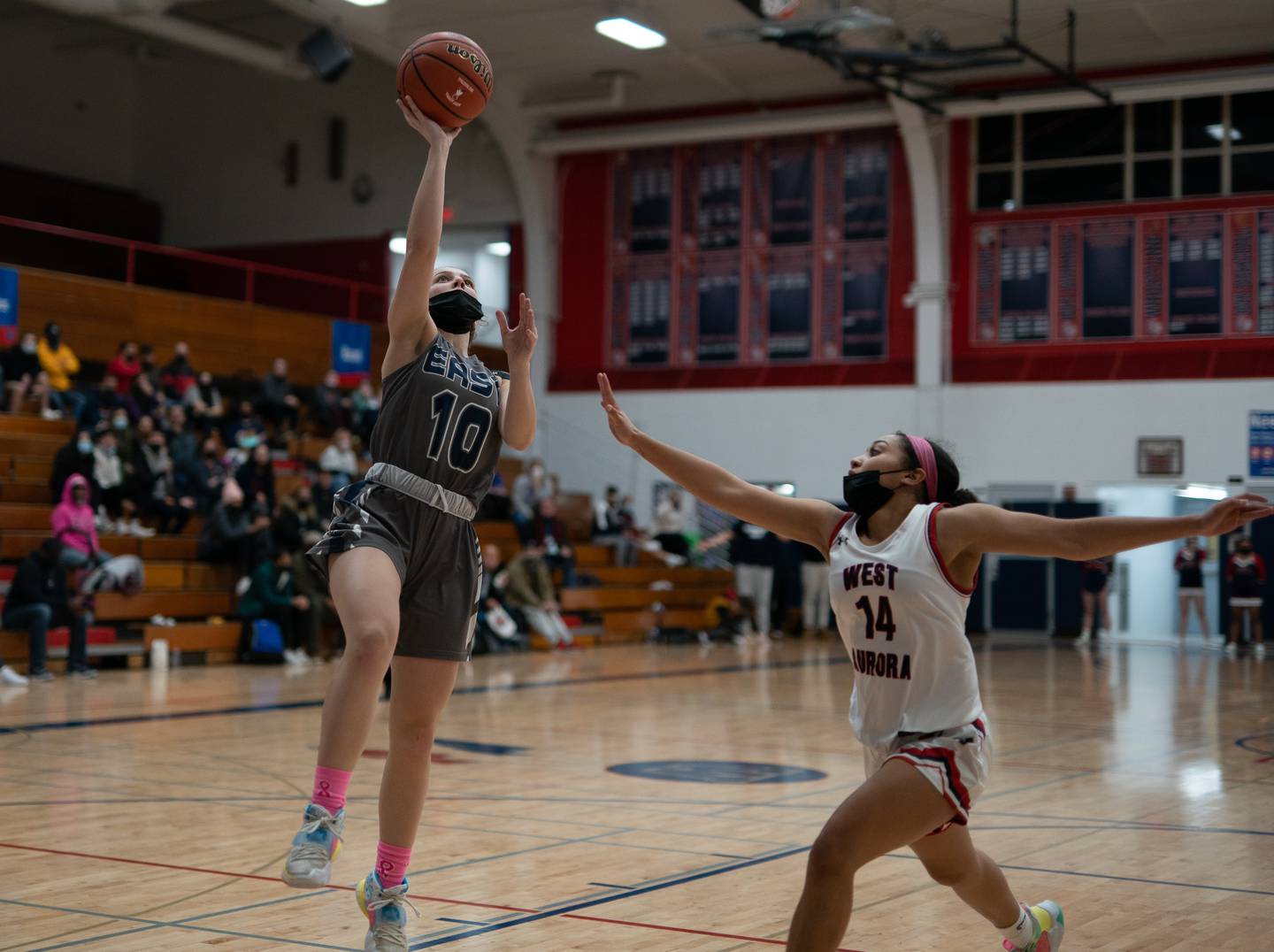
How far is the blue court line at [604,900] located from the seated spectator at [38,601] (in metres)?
9.26

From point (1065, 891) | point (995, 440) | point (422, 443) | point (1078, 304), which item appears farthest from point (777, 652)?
point (422, 443)

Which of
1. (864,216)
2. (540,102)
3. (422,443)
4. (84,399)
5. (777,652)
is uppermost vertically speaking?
(540,102)

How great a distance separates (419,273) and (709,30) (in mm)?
15995

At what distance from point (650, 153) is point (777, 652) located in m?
10.3

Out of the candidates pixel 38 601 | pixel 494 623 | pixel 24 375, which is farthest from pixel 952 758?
pixel 24 375

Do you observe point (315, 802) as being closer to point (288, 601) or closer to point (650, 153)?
point (288, 601)

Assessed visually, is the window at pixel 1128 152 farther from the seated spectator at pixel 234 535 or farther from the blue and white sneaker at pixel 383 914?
the blue and white sneaker at pixel 383 914

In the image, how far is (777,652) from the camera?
1934 centimetres

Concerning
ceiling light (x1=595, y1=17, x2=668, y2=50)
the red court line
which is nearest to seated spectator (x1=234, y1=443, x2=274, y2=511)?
ceiling light (x1=595, y1=17, x2=668, y2=50)

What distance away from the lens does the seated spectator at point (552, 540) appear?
19.9 metres

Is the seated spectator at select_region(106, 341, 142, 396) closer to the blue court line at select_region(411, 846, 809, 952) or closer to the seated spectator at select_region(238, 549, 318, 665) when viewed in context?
the seated spectator at select_region(238, 549, 318, 665)

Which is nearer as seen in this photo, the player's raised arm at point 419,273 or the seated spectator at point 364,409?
the player's raised arm at point 419,273

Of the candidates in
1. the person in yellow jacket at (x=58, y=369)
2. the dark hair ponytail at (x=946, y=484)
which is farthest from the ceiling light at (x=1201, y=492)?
the dark hair ponytail at (x=946, y=484)

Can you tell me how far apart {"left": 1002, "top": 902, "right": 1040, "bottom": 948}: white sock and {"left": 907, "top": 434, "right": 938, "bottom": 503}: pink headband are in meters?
1.18
